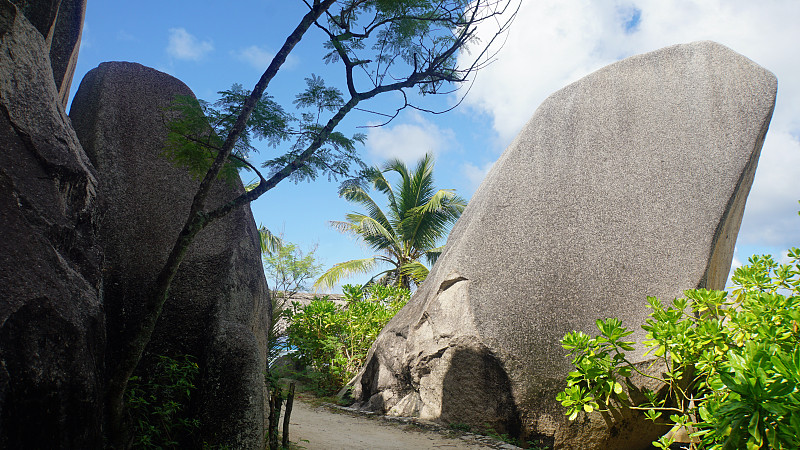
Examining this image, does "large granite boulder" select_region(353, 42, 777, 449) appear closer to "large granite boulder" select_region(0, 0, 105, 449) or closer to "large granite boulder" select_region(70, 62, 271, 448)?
"large granite boulder" select_region(70, 62, 271, 448)

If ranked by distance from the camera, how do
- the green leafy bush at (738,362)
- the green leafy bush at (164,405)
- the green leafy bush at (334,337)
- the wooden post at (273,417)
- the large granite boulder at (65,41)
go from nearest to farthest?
the green leafy bush at (738,362)
the green leafy bush at (164,405)
the wooden post at (273,417)
the large granite boulder at (65,41)
the green leafy bush at (334,337)

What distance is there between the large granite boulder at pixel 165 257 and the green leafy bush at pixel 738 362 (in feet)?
8.76

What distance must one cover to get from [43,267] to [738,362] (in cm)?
345

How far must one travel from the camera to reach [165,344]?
4.31m

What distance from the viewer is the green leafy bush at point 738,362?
6.46 feet

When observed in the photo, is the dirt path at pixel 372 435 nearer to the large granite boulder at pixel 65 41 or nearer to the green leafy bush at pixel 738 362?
the green leafy bush at pixel 738 362

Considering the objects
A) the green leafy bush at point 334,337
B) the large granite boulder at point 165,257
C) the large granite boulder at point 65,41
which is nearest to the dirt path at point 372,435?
the large granite boulder at point 165,257

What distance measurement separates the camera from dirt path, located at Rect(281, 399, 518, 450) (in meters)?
5.42

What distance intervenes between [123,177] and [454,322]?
151 inches

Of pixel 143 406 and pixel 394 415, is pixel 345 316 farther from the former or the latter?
pixel 143 406

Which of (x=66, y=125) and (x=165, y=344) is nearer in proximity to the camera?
(x=66, y=125)

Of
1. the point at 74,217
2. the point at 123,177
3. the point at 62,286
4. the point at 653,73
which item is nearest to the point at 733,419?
the point at 62,286

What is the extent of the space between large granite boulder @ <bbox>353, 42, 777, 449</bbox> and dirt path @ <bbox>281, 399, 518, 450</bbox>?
10.8 inches

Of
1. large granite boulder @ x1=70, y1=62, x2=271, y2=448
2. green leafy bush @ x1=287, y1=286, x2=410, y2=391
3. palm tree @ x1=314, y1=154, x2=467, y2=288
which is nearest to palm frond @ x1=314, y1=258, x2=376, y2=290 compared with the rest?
palm tree @ x1=314, y1=154, x2=467, y2=288
